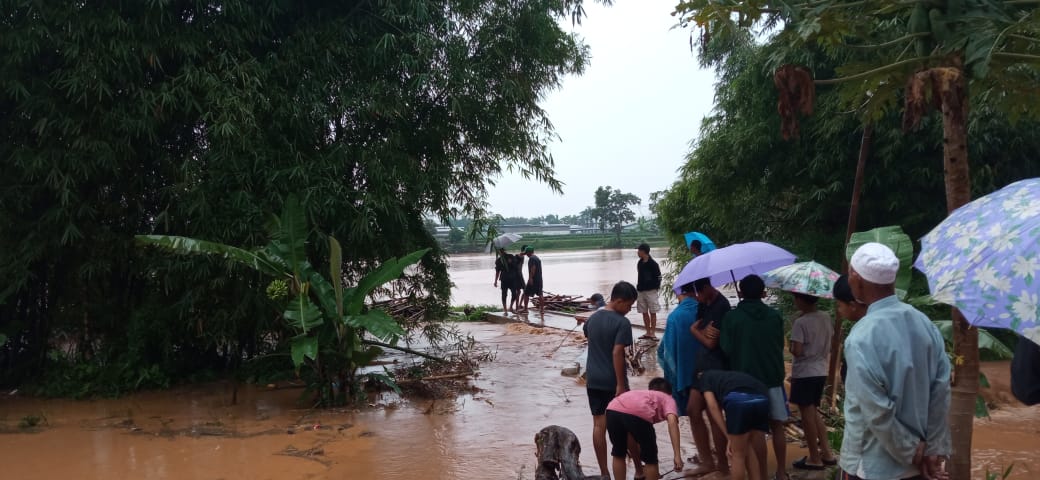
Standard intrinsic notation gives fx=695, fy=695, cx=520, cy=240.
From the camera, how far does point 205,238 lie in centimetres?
793

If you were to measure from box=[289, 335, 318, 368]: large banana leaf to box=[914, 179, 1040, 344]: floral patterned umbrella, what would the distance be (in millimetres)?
5556

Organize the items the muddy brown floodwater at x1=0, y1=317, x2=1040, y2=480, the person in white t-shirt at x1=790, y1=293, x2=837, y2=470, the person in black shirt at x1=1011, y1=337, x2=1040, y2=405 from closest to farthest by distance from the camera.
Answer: the person in black shirt at x1=1011, y1=337, x2=1040, y2=405 < the person in white t-shirt at x1=790, y1=293, x2=837, y2=470 < the muddy brown floodwater at x1=0, y1=317, x2=1040, y2=480

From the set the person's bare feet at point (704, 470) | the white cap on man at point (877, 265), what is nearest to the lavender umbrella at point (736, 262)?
the person's bare feet at point (704, 470)

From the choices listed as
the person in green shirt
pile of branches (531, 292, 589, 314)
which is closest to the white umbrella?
pile of branches (531, 292, 589, 314)

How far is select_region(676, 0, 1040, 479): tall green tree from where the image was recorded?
3.53 m

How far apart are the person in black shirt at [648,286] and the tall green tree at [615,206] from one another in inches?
2512

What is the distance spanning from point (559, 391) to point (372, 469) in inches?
124

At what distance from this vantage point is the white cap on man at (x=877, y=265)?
2.77m

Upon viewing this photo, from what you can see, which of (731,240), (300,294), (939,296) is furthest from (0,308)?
(731,240)

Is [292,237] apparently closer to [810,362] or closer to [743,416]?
[743,416]

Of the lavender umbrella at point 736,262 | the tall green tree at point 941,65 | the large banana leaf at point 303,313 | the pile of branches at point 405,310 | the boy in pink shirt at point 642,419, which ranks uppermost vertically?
the tall green tree at point 941,65

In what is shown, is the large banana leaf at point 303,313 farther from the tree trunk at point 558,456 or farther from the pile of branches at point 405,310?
the tree trunk at point 558,456

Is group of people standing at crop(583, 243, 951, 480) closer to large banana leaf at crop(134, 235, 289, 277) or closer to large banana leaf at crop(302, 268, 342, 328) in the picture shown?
large banana leaf at crop(302, 268, 342, 328)

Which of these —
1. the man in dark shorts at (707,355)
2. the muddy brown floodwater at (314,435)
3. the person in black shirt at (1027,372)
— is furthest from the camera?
the muddy brown floodwater at (314,435)
